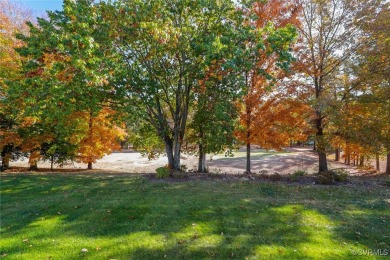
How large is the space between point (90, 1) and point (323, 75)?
1298 cm

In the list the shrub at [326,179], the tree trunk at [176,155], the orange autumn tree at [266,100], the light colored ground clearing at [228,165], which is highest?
the orange autumn tree at [266,100]

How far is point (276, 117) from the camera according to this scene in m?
12.9

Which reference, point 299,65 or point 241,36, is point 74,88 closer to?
point 241,36

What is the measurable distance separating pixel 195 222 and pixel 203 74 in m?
6.55

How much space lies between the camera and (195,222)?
19.9 feet

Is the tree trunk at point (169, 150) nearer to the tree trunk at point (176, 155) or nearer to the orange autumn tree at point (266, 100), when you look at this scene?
the tree trunk at point (176, 155)

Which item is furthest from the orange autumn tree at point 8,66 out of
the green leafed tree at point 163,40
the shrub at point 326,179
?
the shrub at point 326,179

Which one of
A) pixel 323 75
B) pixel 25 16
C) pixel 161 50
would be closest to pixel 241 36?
pixel 161 50

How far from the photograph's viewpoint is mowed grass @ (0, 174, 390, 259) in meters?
4.73

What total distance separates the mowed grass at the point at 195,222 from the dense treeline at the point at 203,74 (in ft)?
12.2

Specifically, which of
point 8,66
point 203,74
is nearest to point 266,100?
point 203,74

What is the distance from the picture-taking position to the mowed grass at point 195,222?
4.73 meters

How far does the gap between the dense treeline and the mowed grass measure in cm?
373

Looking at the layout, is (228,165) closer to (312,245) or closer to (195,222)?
(195,222)
